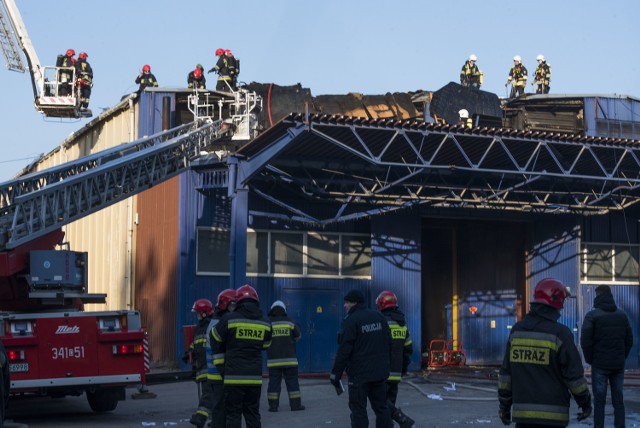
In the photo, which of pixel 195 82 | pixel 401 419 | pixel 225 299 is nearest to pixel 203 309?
pixel 225 299

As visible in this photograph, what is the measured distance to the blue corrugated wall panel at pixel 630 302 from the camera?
26.5m

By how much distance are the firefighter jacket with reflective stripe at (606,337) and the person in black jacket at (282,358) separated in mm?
4749

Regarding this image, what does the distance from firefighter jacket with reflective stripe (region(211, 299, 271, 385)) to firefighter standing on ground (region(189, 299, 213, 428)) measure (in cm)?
192

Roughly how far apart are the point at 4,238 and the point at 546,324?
9.71 metres

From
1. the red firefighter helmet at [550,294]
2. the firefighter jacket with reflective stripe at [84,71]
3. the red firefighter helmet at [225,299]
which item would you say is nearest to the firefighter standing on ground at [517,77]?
the firefighter jacket with reflective stripe at [84,71]

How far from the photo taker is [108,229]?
2652 cm

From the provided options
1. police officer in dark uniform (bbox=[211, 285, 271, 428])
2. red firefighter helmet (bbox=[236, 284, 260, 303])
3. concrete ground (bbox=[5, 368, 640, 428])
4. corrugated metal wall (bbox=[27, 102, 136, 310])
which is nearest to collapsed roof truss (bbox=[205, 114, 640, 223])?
corrugated metal wall (bbox=[27, 102, 136, 310])

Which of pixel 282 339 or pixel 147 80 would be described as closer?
pixel 282 339

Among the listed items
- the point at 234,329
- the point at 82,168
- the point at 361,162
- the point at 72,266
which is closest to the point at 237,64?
the point at 361,162

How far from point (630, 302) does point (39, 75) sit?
18.7m

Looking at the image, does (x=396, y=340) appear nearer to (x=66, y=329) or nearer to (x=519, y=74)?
(x=66, y=329)

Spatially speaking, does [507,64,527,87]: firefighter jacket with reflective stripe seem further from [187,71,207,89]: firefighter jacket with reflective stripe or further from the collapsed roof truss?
[187,71,207,89]: firefighter jacket with reflective stripe

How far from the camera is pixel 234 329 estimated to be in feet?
33.6

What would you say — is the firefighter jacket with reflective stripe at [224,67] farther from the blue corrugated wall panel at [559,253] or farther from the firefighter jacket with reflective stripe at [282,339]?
the firefighter jacket with reflective stripe at [282,339]
